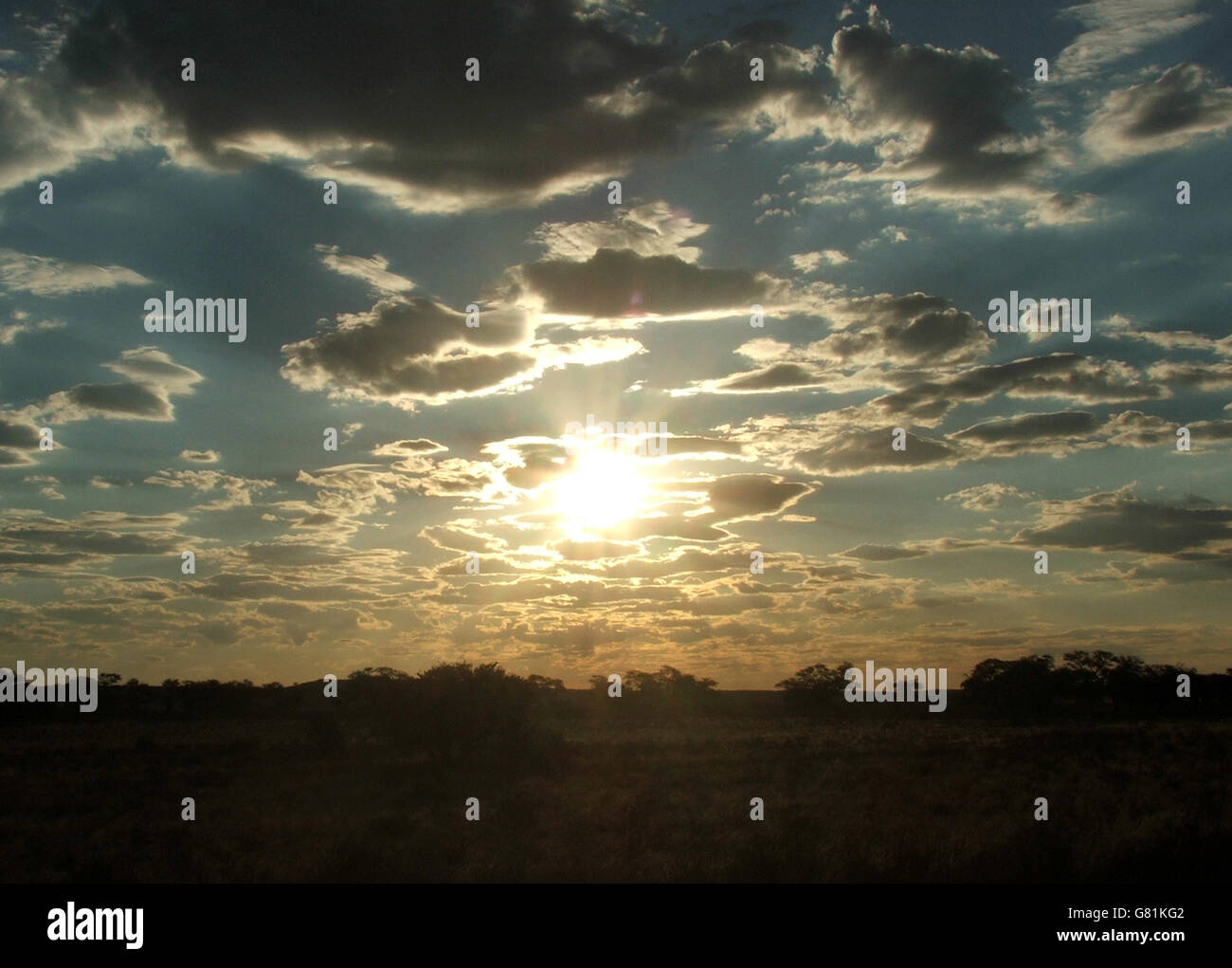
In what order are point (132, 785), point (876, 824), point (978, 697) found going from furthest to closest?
1. point (978, 697)
2. point (132, 785)
3. point (876, 824)

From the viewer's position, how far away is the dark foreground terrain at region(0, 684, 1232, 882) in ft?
54.0

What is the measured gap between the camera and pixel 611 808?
2375 centimetres

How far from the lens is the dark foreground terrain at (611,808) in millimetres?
16453
